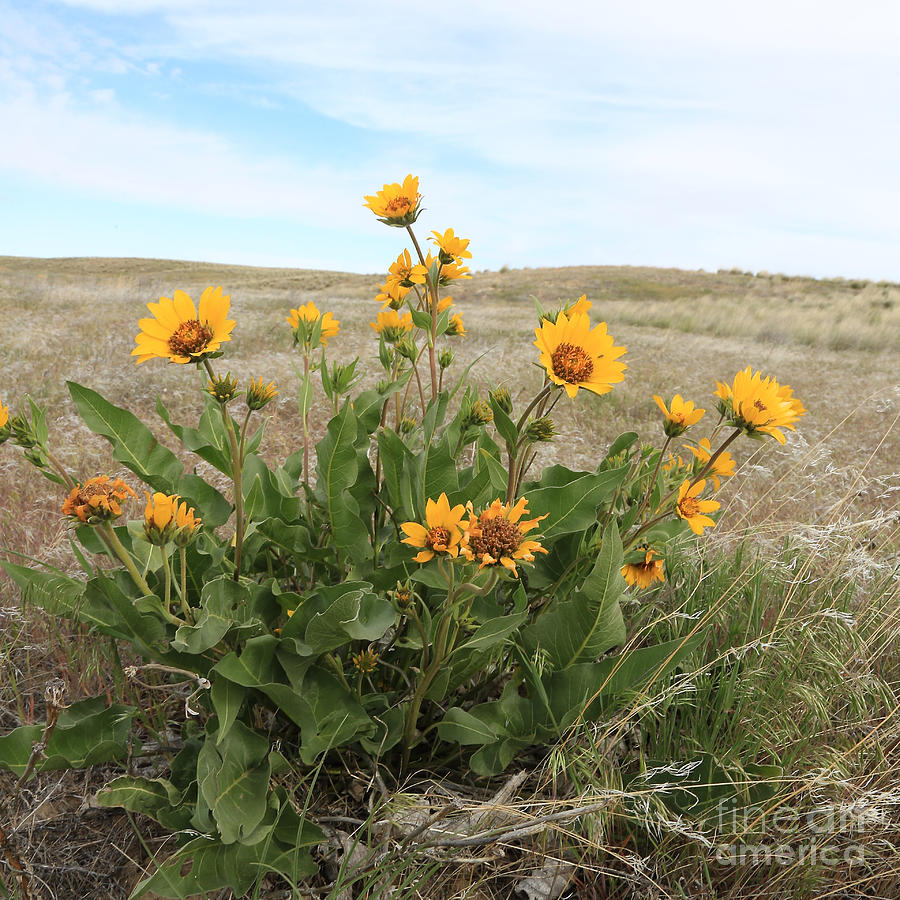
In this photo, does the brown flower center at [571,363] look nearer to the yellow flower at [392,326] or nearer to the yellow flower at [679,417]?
the yellow flower at [679,417]

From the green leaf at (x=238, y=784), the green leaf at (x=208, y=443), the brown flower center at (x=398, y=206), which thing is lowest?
the green leaf at (x=238, y=784)

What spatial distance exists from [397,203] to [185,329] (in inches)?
27.3

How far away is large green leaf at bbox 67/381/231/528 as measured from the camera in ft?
4.93

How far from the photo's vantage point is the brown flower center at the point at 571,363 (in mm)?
1252

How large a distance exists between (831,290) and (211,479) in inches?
1163

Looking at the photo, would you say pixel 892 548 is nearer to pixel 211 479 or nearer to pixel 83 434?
pixel 211 479

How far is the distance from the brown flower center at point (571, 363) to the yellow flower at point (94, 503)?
0.77 meters

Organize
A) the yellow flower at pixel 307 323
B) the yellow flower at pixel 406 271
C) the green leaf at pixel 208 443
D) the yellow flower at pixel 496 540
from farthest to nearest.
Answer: the yellow flower at pixel 307 323, the yellow flower at pixel 406 271, the green leaf at pixel 208 443, the yellow flower at pixel 496 540

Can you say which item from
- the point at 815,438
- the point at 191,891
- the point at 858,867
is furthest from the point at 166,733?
the point at 815,438

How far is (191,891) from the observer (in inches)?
46.7

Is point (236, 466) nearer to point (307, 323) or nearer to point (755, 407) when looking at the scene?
point (307, 323)
